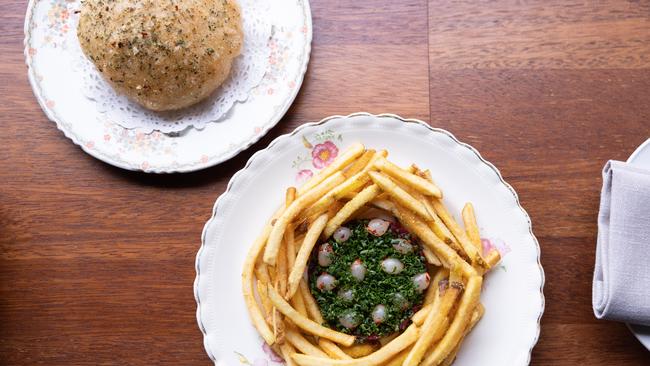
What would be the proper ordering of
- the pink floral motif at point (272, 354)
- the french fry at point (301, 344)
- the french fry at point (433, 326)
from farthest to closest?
the pink floral motif at point (272, 354), the french fry at point (301, 344), the french fry at point (433, 326)

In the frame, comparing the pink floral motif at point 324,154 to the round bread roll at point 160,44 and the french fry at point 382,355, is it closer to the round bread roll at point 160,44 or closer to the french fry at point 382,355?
the round bread roll at point 160,44

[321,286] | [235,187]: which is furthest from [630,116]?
[235,187]

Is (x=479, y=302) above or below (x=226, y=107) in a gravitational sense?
below

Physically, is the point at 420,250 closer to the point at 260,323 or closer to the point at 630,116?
the point at 260,323

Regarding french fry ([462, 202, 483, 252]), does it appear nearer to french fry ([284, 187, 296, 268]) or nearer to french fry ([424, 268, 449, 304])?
french fry ([424, 268, 449, 304])

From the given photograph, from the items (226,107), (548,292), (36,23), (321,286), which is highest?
(36,23)

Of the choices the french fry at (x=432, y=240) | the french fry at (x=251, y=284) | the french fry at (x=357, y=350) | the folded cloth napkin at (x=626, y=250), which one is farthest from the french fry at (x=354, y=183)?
the folded cloth napkin at (x=626, y=250)
